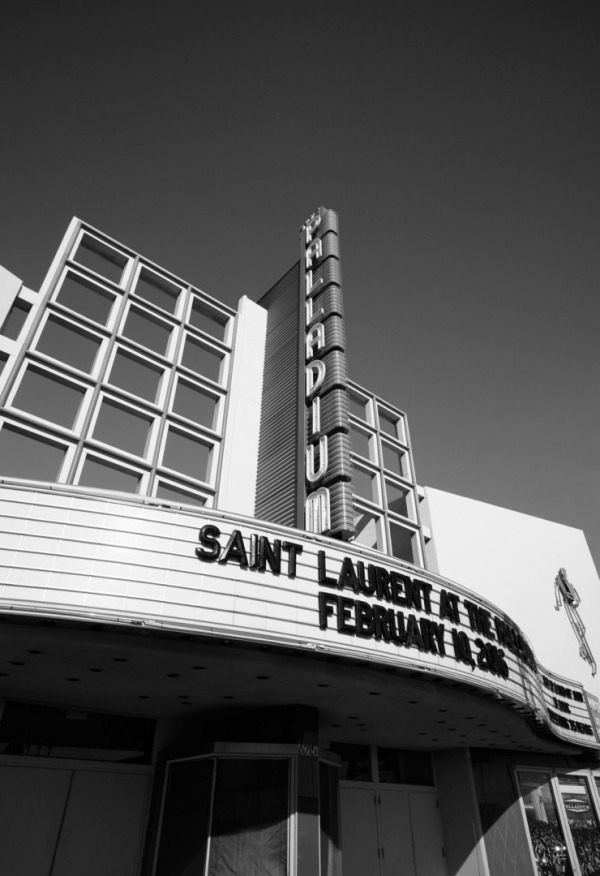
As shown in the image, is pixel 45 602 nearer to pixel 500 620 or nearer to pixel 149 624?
pixel 149 624

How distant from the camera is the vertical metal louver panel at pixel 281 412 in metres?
14.3

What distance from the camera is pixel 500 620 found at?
12.1m

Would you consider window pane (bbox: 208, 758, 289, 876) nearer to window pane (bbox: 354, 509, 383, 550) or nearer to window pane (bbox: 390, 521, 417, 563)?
window pane (bbox: 354, 509, 383, 550)

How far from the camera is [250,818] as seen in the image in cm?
965

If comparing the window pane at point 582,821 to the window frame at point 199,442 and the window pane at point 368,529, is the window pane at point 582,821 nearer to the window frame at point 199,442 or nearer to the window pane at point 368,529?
the window pane at point 368,529

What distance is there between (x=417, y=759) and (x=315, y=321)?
14.1 m

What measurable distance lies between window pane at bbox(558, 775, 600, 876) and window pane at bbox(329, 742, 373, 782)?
7.80 meters

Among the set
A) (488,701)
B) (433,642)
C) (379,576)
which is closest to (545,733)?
A: (488,701)

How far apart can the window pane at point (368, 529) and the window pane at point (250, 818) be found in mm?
10696

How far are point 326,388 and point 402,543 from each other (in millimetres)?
9100

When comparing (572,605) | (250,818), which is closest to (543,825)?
(572,605)

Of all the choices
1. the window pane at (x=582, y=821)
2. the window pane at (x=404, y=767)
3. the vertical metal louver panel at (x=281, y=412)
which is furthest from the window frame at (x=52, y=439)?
the window pane at (x=582, y=821)

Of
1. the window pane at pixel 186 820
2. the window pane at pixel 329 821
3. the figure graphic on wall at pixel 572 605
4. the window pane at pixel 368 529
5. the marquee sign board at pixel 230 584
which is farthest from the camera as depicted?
the figure graphic on wall at pixel 572 605

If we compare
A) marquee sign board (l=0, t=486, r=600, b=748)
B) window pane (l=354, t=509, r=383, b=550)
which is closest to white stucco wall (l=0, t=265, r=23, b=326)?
marquee sign board (l=0, t=486, r=600, b=748)
